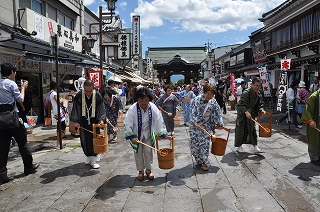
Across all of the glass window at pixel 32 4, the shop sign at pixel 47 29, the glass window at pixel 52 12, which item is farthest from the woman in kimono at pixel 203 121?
the glass window at pixel 52 12

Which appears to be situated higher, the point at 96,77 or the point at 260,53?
the point at 260,53

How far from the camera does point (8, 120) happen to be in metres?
4.42

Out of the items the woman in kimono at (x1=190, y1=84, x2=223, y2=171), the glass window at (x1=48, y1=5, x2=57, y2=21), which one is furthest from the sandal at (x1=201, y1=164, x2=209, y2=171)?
the glass window at (x1=48, y1=5, x2=57, y2=21)

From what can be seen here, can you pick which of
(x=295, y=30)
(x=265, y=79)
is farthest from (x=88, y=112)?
(x=295, y=30)

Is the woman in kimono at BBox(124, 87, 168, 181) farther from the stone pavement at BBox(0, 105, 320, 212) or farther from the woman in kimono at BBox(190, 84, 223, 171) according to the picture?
the woman in kimono at BBox(190, 84, 223, 171)

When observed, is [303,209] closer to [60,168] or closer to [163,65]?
[60,168]

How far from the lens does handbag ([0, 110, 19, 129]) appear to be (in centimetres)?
439

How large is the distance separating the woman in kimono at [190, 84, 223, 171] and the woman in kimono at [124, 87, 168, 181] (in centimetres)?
90

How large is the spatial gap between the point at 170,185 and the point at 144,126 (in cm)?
107

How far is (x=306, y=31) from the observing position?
561 inches

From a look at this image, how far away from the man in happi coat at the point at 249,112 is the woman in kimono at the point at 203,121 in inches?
49.8

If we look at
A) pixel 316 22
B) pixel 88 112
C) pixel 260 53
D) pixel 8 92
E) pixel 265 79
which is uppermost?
pixel 316 22

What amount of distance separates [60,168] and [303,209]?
434 centimetres

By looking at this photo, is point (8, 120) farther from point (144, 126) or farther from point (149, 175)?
point (149, 175)
